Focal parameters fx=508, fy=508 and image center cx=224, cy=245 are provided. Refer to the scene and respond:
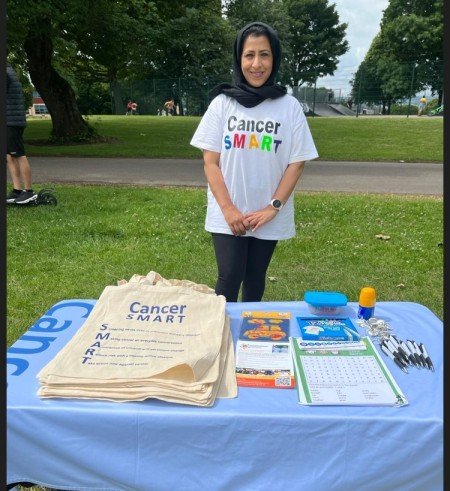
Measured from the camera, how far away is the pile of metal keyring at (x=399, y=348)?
178 cm

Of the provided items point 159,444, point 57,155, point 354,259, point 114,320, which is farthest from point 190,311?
point 57,155

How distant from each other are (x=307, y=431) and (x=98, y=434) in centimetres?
63

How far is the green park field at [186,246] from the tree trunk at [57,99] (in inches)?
282

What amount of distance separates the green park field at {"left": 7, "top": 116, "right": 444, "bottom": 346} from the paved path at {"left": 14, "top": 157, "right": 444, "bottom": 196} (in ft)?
2.68

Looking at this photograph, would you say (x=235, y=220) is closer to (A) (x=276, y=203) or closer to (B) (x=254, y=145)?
(A) (x=276, y=203)

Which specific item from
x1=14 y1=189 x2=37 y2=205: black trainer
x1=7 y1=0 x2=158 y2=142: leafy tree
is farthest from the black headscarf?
x1=7 y1=0 x2=158 y2=142: leafy tree

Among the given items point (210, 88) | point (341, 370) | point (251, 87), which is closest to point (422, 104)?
point (210, 88)

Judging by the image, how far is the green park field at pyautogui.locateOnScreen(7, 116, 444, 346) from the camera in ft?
13.2

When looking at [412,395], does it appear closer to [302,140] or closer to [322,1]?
[302,140]

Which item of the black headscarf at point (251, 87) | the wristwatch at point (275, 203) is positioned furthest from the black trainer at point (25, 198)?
the wristwatch at point (275, 203)

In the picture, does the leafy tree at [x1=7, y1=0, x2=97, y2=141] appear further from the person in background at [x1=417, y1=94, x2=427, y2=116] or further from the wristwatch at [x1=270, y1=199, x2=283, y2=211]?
the person in background at [x1=417, y1=94, x2=427, y2=116]

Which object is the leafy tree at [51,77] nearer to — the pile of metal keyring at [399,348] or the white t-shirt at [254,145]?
the white t-shirt at [254,145]

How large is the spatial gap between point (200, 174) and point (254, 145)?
736 cm

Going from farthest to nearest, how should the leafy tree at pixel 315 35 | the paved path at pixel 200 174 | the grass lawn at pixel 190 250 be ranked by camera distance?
the leafy tree at pixel 315 35, the paved path at pixel 200 174, the grass lawn at pixel 190 250
